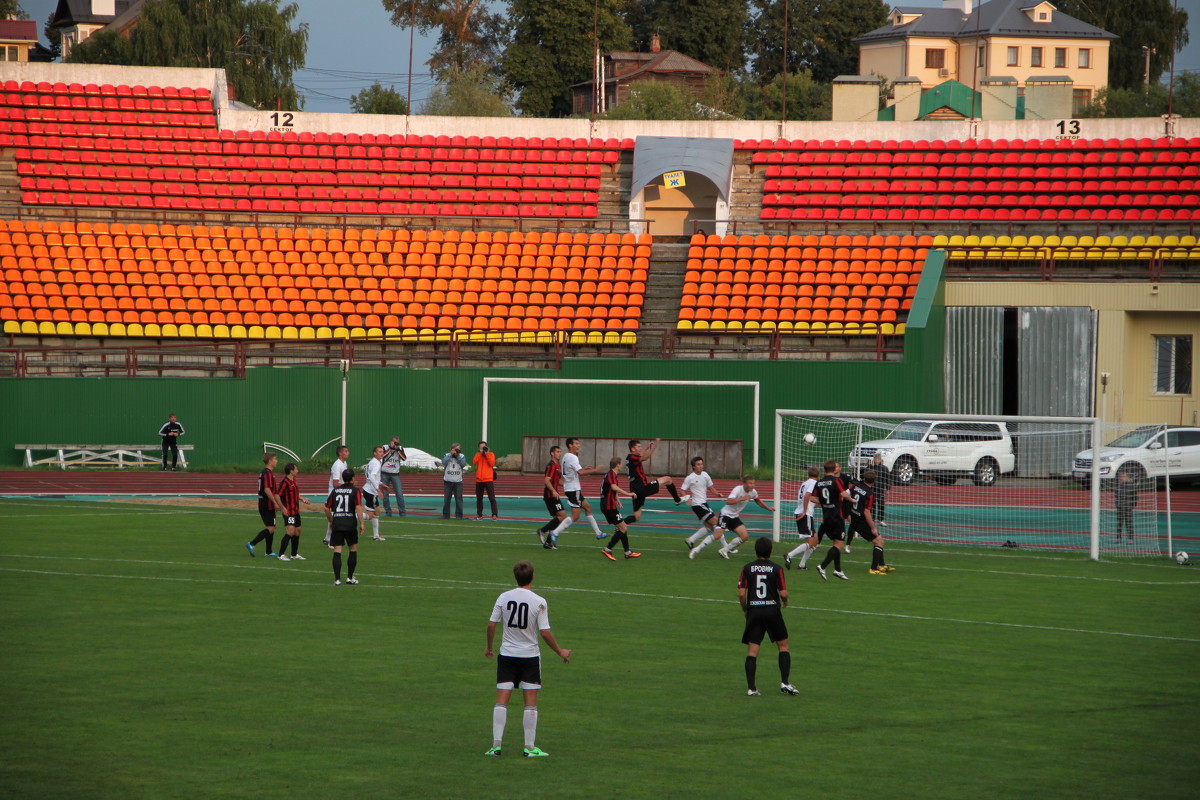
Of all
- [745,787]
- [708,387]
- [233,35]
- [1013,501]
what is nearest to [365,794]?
[745,787]

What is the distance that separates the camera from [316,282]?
128ft

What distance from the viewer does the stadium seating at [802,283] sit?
37062 millimetres

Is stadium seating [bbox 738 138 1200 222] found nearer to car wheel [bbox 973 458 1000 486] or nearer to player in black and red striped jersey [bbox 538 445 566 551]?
car wheel [bbox 973 458 1000 486]

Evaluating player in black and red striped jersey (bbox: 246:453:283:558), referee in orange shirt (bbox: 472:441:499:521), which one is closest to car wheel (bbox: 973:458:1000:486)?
referee in orange shirt (bbox: 472:441:499:521)

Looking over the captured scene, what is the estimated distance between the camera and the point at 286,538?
2181 cm

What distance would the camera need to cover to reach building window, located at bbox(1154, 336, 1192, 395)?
37031 millimetres

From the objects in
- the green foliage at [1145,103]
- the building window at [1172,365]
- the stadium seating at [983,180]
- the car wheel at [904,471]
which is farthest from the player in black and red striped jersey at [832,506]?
the green foliage at [1145,103]

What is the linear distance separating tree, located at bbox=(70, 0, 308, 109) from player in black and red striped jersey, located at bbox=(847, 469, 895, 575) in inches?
2065

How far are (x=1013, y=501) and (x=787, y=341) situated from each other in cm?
945

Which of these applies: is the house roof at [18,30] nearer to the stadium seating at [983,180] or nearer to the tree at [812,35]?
the tree at [812,35]

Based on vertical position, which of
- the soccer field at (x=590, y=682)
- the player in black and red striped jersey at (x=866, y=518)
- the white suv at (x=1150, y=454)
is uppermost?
the white suv at (x=1150, y=454)

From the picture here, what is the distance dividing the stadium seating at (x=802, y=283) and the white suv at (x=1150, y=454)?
676 centimetres

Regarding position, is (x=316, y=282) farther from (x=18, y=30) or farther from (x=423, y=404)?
(x=18, y=30)

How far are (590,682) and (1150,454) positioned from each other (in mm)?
22130
